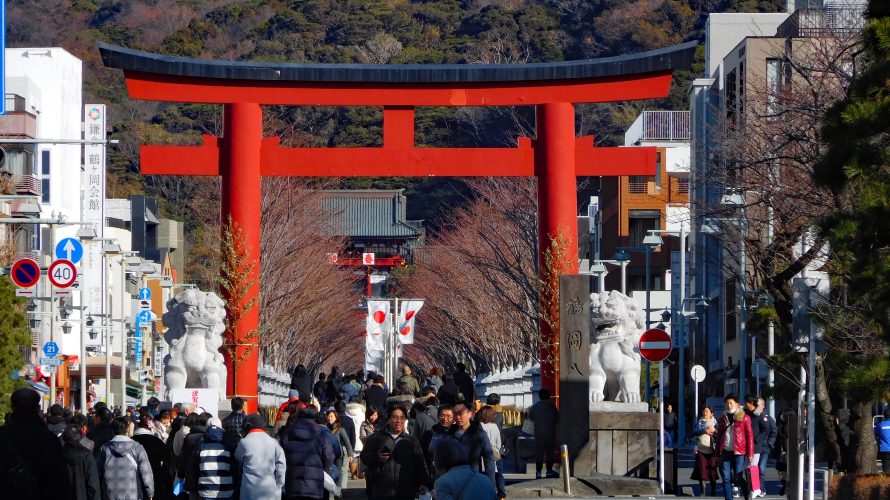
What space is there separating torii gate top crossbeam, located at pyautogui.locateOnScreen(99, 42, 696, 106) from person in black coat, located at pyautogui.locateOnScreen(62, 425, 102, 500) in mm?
15609

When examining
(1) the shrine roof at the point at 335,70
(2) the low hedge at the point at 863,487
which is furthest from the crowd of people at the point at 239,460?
(1) the shrine roof at the point at 335,70


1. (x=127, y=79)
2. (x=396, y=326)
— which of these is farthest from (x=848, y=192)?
(x=396, y=326)

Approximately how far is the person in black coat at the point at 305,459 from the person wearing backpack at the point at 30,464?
142 inches

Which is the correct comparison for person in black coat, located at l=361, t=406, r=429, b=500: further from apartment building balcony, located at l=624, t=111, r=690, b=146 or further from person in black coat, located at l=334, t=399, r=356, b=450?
apartment building balcony, located at l=624, t=111, r=690, b=146

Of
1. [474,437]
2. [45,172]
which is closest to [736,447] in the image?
[474,437]

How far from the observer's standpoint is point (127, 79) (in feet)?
92.6

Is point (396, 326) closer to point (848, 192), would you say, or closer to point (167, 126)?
point (848, 192)

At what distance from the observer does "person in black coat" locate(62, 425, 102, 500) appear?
1227 centimetres

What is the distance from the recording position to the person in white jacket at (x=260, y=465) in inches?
513

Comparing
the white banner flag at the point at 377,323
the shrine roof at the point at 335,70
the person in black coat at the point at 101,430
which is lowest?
the person in black coat at the point at 101,430

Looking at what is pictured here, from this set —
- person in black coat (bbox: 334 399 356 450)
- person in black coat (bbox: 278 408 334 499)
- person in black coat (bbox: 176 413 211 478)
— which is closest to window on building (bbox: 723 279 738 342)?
person in black coat (bbox: 334 399 356 450)

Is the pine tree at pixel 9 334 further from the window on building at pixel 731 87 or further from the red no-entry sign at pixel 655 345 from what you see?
the window on building at pixel 731 87

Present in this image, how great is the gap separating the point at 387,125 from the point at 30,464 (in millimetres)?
18871

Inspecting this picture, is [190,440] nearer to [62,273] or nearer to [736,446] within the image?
[736,446]
